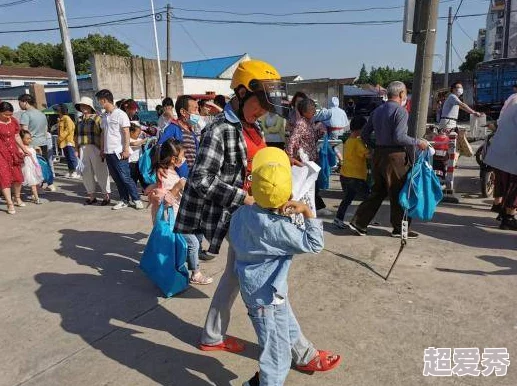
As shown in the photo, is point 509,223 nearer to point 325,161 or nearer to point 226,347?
point 325,161

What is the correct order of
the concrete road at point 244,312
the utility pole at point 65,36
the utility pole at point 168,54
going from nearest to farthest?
the concrete road at point 244,312 → the utility pole at point 65,36 → the utility pole at point 168,54

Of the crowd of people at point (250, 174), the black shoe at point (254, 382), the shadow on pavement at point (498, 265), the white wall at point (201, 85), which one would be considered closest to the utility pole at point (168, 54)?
the white wall at point (201, 85)

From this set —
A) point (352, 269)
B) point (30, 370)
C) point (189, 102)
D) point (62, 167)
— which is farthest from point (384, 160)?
point (62, 167)

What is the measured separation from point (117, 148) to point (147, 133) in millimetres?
2217

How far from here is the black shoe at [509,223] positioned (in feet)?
16.8

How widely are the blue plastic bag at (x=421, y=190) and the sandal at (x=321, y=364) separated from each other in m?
2.50

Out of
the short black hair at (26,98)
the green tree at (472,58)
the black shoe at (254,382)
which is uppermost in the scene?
the green tree at (472,58)

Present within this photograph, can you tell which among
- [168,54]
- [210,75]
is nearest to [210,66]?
[210,75]

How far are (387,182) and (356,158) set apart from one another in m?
0.64

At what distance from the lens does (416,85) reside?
5.64 metres

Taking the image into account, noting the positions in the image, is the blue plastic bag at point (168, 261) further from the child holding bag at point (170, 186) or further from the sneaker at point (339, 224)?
the sneaker at point (339, 224)

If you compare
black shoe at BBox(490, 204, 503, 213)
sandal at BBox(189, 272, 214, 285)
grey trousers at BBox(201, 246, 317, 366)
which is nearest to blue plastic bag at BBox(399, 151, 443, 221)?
black shoe at BBox(490, 204, 503, 213)

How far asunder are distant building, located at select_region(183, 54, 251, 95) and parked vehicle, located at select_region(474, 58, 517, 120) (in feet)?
52.8

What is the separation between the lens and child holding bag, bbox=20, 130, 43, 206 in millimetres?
7344
